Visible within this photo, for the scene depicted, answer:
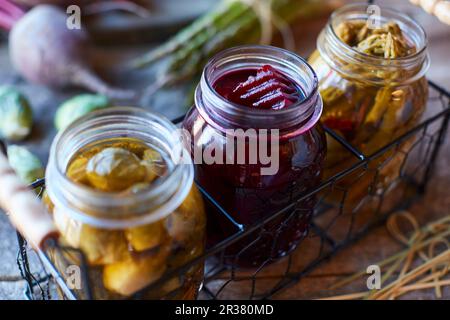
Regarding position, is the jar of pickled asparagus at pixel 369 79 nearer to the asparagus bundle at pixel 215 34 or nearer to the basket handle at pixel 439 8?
the basket handle at pixel 439 8

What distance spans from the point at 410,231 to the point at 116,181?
453 mm

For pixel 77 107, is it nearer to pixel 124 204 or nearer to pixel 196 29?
pixel 196 29

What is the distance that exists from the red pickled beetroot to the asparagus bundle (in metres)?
0.36

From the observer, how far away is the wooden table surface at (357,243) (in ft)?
2.49

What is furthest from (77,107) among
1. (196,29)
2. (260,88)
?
(260,88)

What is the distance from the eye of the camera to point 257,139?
598 millimetres

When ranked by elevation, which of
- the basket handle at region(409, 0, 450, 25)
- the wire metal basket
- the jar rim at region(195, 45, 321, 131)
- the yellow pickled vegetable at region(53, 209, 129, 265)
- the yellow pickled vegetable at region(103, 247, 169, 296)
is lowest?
the wire metal basket

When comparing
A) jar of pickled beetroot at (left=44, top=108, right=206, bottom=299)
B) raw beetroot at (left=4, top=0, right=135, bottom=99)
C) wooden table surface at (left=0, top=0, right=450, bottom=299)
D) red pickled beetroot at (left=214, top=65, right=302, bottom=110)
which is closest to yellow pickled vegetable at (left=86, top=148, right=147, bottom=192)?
jar of pickled beetroot at (left=44, top=108, right=206, bottom=299)

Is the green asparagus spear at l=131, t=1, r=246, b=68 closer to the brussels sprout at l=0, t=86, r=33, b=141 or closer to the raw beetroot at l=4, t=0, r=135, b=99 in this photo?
the raw beetroot at l=4, t=0, r=135, b=99

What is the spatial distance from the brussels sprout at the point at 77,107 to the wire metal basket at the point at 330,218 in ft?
0.78

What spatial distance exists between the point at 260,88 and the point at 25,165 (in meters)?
0.35

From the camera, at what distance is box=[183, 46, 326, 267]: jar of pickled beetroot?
0.60 meters

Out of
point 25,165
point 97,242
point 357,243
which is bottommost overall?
point 357,243
